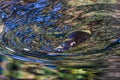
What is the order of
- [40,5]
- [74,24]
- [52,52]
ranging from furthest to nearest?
[40,5]
[74,24]
[52,52]

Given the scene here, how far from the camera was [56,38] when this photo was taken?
3.04 metres

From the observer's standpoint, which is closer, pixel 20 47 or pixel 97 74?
pixel 97 74

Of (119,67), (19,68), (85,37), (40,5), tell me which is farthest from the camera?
(40,5)

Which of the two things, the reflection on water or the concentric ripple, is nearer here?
the reflection on water

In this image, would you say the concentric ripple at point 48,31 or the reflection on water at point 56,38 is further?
the concentric ripple at point 48,31

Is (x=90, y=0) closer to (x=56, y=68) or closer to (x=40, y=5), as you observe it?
(x=40, y=5)

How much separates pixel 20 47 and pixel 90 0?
1.66 metres

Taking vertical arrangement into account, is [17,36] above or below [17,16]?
Result: below

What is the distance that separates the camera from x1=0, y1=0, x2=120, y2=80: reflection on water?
1.88 meters

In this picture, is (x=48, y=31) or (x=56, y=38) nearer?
(x=56, y=38)

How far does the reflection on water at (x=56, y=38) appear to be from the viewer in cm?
188

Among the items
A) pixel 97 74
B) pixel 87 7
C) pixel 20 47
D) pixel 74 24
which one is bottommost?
pixel 97 74

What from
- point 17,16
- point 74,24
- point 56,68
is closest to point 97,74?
point 56,68

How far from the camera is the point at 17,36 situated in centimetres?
300
